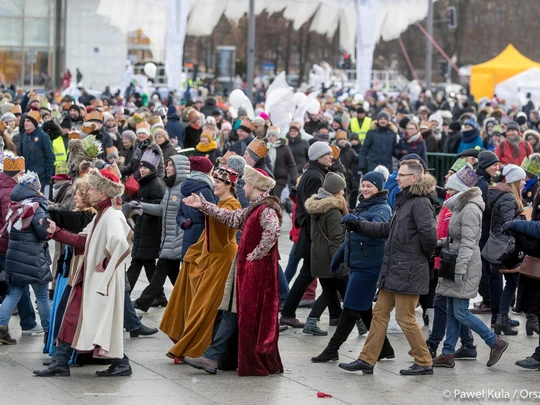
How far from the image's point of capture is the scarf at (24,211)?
10242mm

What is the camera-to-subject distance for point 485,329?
33.2 feet

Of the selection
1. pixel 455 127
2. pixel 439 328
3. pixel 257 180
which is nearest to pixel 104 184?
pixel 257 180

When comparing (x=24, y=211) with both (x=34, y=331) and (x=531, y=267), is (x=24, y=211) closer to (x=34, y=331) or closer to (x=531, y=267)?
(x=34, y=331)

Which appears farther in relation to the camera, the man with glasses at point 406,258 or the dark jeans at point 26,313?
the dark jeans at point 26,313

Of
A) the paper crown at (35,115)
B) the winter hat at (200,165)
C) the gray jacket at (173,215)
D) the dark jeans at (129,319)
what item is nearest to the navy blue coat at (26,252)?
the dark jeans at (129,319)

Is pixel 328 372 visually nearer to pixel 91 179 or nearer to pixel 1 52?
pixel 91 179

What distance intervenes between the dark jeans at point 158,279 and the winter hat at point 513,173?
10.4ft

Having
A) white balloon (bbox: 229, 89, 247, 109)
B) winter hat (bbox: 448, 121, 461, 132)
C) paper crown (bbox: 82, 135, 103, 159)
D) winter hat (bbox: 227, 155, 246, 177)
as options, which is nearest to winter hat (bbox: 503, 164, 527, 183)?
winter hat (bbox: 227, 155, 246, 177)

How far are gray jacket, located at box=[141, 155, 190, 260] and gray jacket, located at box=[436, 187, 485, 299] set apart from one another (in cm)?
271

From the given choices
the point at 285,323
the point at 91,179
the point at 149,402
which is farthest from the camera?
the point at 285,323

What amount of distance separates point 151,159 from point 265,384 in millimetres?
3760

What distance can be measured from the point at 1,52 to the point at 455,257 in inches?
1837

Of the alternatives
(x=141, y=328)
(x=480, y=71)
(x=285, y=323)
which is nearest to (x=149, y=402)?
(x=141, y=328)

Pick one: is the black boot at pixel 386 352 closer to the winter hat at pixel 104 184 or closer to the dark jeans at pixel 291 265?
the dark jeans at pixel 291 265
